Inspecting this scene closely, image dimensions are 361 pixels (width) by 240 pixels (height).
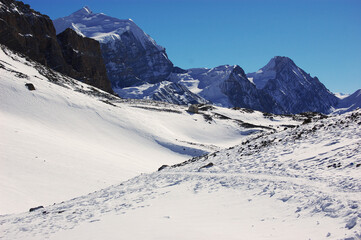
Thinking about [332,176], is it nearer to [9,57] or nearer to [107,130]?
[107,130]

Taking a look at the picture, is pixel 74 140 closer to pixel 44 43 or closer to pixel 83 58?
pixel 44 43

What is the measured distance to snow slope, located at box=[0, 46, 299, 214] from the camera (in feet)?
59.3

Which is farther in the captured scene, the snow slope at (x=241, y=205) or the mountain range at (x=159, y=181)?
the mountain range at (x=159, y=181)

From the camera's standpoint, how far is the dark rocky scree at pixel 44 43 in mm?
87750

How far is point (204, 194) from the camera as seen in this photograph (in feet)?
38.9

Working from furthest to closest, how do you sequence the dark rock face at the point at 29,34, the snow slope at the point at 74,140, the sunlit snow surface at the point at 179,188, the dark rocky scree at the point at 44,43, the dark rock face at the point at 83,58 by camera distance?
the dark rock face at the point at 83,58, the dark rocky scree at the point at 44,43, the dark rock face at the point at 29,34, the snow slope at the point at 74,140, the sunlit snow surface at the point at 179,188

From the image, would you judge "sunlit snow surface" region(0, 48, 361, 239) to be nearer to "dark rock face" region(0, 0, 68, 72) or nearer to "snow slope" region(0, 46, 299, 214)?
"snow slope" region(0, 46, 299, 214)

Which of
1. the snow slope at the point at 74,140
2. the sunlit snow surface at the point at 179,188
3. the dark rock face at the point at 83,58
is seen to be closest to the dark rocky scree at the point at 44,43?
the dark rock face at the point at 83,58

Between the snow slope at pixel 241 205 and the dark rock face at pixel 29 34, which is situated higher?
the dark rock face at pixel 29 34

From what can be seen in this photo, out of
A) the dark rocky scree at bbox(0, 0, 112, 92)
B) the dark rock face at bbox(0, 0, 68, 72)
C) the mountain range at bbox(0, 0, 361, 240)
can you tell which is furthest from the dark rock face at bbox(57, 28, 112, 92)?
the mountain range at bbox(0, 0, 361, 240)

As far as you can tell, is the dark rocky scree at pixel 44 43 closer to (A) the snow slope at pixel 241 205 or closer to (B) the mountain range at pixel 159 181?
(B) the mountain range at pixel 159 181

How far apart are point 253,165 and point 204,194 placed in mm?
4922

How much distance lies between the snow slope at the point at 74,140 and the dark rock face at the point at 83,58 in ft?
193

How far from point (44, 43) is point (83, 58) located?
71.5 ft
